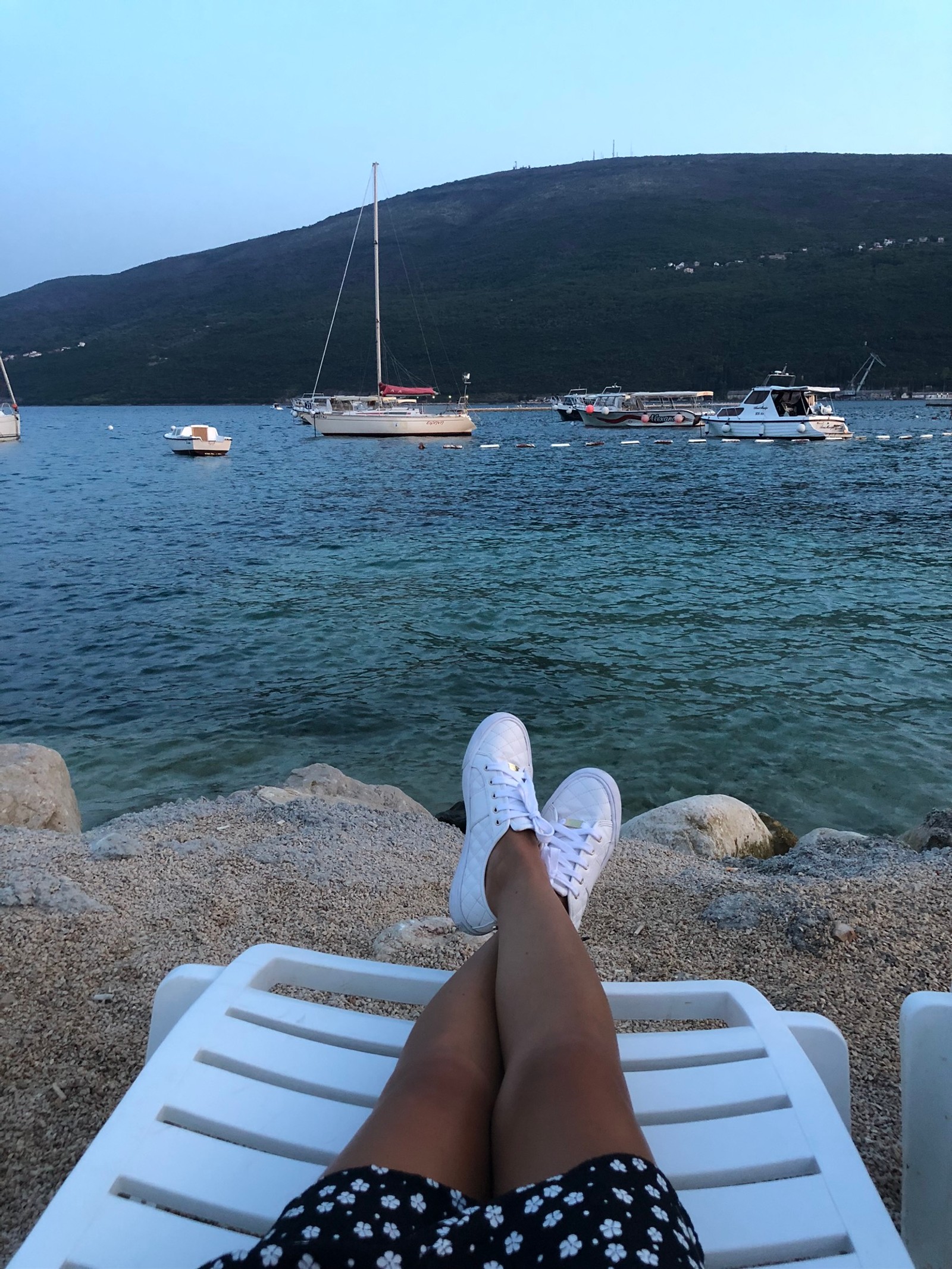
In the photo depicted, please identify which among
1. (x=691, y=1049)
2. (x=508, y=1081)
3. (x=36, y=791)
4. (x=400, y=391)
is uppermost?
(x=400, y=391)

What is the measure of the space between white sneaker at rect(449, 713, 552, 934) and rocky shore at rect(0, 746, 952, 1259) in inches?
14.3

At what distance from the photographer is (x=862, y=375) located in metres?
66.0

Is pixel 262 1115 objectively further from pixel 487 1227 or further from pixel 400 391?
pixel 400 391

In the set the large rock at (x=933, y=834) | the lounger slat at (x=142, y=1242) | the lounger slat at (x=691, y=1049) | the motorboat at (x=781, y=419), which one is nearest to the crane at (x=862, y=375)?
the motorboat at (x=781, y=419)

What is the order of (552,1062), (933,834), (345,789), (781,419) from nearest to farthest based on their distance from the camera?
(552,1062), (933,834), (345,789), (781,419)

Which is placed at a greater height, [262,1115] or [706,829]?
[262,1115]

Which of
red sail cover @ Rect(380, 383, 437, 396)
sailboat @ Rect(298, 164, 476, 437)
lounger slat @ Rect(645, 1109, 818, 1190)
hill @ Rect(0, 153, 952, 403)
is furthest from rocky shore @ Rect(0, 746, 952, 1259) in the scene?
hill @ Rect(0, 153, 952, 403)

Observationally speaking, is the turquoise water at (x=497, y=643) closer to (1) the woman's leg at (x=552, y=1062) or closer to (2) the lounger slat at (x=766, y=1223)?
(1) the woman's leg at (x=552, y=1062)

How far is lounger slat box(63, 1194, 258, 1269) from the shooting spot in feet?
2.96

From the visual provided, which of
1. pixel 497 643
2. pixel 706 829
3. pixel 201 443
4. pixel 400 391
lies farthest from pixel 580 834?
pixel 400 391

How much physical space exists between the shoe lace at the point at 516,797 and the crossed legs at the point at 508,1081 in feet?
1.85

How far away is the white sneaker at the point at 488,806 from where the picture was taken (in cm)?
182

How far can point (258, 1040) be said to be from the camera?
4.09 ft

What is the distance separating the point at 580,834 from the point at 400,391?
1415 inches
